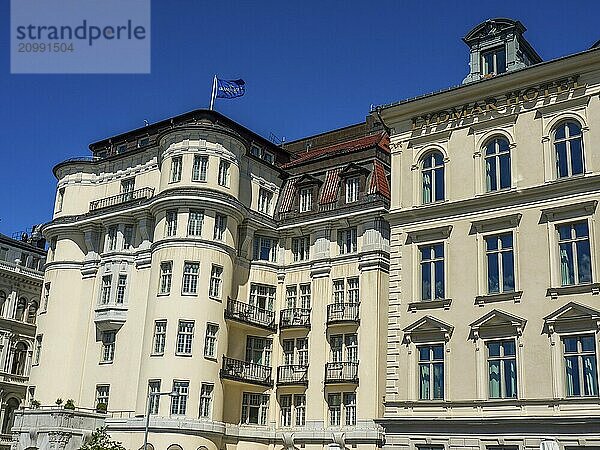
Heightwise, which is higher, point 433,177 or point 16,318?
point 433,177

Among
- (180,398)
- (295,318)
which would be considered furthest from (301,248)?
(180,398)

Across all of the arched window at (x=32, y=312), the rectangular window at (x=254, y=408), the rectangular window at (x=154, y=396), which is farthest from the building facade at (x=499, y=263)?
the arched window at (x=32, y=312)

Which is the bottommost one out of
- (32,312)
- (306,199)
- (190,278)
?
(190,278)

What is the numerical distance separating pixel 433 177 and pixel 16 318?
46.4m

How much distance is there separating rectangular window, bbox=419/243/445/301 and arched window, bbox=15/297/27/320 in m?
45.9

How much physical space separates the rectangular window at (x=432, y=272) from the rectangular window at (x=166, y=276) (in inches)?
719

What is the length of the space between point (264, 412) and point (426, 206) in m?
20.1

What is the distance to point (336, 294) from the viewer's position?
49.2 metres

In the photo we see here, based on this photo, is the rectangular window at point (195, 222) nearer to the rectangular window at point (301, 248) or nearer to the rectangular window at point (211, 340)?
the rectangular window at point (211, 340)

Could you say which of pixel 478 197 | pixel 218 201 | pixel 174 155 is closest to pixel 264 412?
pixel 218 201

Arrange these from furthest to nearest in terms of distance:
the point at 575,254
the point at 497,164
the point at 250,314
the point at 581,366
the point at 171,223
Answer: the point at 250,314 → the point at 171,223 → the point at 497,164 → the point at 575,254 → the point at 581,366

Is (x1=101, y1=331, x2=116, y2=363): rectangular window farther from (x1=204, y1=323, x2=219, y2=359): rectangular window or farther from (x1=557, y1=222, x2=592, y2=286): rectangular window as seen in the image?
(x1=557, y1=222, x2=592, y2=286): rectangular window

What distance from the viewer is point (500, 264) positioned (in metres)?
34.5

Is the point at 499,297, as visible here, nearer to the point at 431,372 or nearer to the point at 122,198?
the point at 431,372
